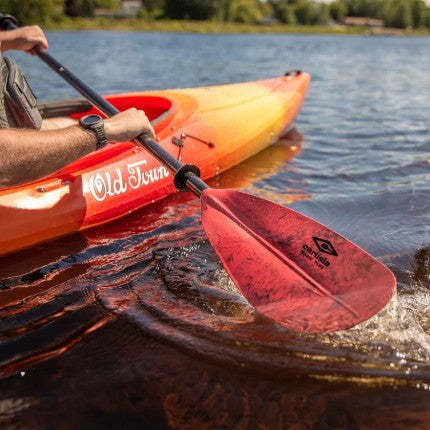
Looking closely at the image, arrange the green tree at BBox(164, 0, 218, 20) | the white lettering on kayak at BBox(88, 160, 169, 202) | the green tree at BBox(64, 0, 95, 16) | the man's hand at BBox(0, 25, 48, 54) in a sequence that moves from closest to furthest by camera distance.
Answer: the white lettering on kayak at BBox(88, 160, 169, 202), the man's hand at BBox(0, 25, 48, 54), the green tree at BBox(64, 0, 95, 16), the green tree at BBox(164, 0, 218, 20)

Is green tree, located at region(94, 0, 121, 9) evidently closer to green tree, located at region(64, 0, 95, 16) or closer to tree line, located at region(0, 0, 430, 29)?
tree line, located at region(0, 0, 430, 29)

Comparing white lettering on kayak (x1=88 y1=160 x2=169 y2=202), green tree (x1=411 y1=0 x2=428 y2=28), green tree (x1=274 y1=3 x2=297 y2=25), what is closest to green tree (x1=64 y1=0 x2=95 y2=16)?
green tree (x1=274 y1=3 x2=297 y2=25)

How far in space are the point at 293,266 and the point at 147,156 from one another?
1.70 m

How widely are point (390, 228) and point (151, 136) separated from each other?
1677mm

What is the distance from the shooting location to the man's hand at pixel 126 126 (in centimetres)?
273

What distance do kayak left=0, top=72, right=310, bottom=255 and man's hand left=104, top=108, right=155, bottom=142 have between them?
1.25 ft

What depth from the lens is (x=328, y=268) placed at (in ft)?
8.16

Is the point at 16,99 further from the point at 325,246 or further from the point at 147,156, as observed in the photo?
the point at 325,246

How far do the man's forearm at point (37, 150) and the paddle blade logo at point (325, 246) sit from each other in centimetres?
113

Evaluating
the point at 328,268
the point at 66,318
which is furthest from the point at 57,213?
the point at 328,268

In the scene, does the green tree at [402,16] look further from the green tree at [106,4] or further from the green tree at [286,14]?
the green tree at [106,4]

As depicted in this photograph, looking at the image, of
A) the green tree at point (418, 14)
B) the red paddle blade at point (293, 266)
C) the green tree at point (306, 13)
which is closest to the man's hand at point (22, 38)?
the red paddle blade at point (293, 266)

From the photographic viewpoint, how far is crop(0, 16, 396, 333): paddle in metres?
2.26

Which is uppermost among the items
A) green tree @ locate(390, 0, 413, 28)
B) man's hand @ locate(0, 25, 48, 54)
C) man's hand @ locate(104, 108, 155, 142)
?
man's hand @ locate(0, 25, 48, 54)
